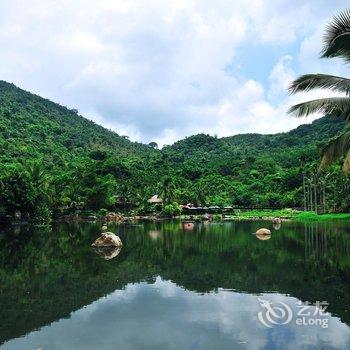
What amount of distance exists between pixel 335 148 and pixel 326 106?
3.58ft

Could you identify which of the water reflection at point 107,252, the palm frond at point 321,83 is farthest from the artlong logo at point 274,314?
the water reflection at point 107,252

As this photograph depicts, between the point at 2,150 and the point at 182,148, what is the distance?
9373 cm

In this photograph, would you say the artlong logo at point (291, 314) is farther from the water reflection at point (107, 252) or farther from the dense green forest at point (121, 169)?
the dense green forest at point (121, 169)

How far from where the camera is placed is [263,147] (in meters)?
162

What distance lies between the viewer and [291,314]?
11305mm

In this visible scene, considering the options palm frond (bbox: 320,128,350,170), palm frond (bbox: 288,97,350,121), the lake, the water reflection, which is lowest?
the lake

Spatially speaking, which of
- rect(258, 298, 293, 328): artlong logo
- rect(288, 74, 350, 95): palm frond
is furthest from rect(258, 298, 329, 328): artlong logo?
rect(288, 74, 350, 95): palm frond

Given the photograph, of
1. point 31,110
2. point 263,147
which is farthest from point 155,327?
point 263,147

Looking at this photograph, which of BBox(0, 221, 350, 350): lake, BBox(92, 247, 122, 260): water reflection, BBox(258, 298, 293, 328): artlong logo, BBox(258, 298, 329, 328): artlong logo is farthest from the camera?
BBox(92, 247, 122, 260): water reflection

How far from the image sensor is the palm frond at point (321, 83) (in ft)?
36.5

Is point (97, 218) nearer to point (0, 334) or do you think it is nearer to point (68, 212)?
point (68, 212)

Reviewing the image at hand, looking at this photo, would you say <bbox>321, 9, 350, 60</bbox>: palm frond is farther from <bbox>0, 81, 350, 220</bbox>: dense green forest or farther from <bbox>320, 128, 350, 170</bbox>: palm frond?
<bbox>0, 81, 350, 220</bbox>: dense green forest

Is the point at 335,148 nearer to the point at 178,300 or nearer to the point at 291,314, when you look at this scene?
the point at 291,314

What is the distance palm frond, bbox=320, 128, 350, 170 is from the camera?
11.1 m
